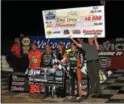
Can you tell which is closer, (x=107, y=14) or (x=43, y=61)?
(x=43, y=61)

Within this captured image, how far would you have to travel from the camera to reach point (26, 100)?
364 inches

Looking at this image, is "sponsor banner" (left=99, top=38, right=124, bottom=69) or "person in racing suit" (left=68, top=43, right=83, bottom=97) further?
"sponsor banner" (left=99, top=38, right=124, bottom=69)

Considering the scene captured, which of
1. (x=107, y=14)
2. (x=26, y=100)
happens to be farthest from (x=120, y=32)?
(x=26, y=100)

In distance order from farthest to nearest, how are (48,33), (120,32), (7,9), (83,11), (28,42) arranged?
(7,9) → (120,32) → (28,42) → (48,33) → (83,11)

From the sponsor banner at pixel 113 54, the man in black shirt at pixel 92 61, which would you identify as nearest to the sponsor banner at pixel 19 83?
the man in black shirt at pixel 92 61

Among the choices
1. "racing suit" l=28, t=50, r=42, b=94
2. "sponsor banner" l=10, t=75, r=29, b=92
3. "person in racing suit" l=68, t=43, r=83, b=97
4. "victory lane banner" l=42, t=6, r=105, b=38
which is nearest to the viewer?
"victory lane banner" l=42, t=6, r=105, b=38

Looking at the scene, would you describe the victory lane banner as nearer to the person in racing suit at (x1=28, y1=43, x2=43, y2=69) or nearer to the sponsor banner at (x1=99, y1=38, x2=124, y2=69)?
the person in racing suit at (x1=28, y1=43, x2=43, y2=69)

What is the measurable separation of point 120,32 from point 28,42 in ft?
17.6

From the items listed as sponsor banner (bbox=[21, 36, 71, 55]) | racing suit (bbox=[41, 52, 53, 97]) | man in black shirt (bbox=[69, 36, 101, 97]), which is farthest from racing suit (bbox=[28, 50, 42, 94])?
sponsor banner (bbox=[21, 36, 71, 55])

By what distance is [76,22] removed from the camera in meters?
9.04

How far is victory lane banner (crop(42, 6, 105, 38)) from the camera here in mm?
8812

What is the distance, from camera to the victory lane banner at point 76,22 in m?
8.81

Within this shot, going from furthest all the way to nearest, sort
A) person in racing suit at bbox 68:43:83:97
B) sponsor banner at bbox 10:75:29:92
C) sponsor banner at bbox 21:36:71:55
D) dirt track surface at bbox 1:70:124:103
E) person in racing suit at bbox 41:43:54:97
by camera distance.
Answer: sponsor banner at bbox 21:36:71:55 → sponsor banner at bbox 10:75:29:92 → person in racing suit at bbox 41:43:54:97 → person in racing suit at bbox 68:43:83:97 → dirt track surface at bbox 1:70:124:103

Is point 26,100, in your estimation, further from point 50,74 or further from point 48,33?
point 48,33
